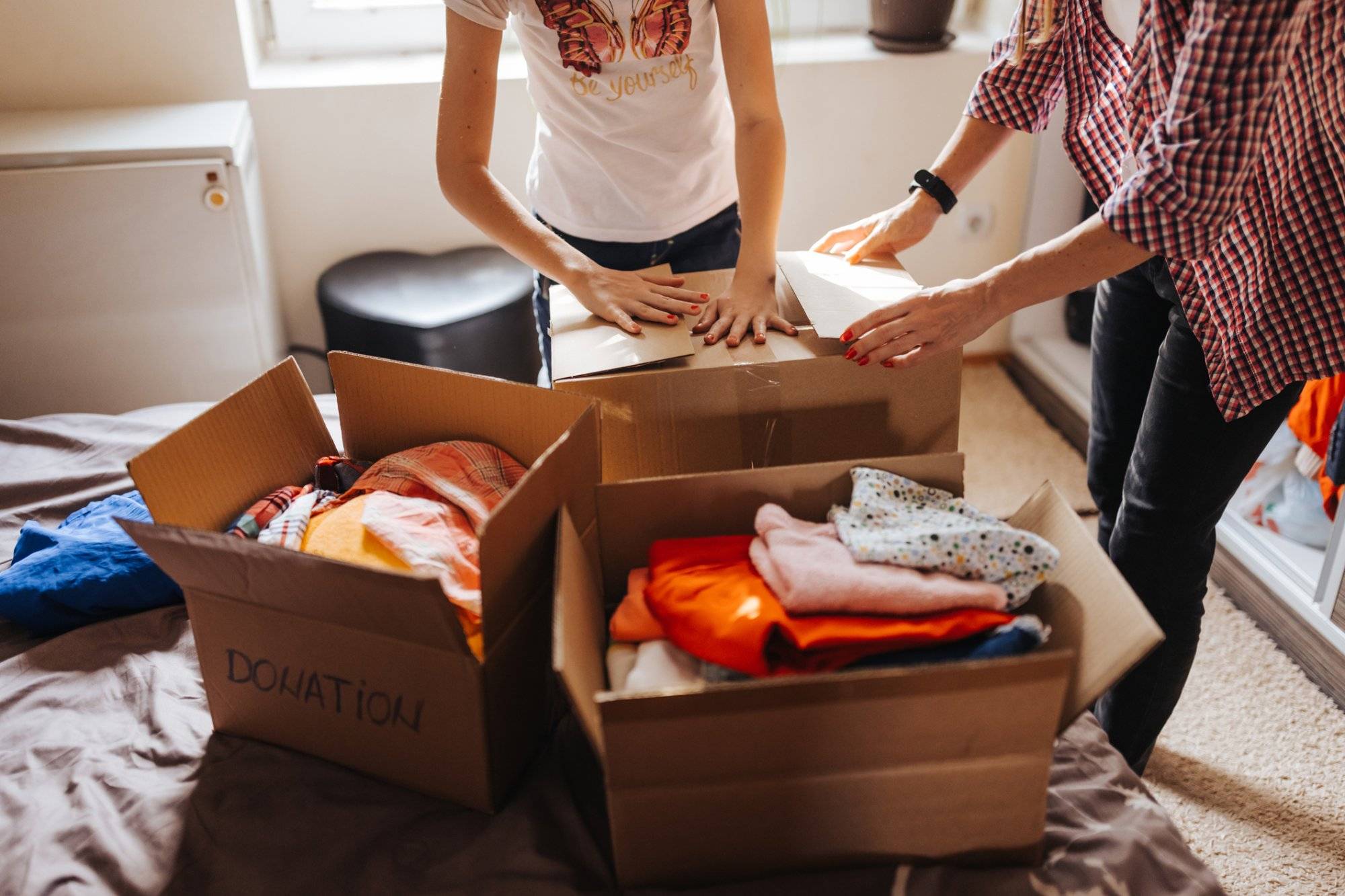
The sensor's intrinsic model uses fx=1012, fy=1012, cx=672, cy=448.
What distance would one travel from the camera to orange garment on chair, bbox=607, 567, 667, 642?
79 centimetres

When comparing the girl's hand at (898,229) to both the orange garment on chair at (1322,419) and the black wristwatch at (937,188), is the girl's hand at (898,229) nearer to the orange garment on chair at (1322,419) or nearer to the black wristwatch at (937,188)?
the black wristwatch at (937,188)

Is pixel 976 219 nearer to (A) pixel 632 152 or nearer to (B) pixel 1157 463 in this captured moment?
(A) pixel 632 152

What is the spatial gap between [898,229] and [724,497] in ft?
1.86

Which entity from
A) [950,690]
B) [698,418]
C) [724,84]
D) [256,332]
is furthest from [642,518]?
[256,332]

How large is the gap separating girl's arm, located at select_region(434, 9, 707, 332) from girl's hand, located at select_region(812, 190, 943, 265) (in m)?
0.24

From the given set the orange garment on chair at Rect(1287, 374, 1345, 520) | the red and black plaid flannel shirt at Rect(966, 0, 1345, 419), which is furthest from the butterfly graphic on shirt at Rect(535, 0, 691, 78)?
the orange garment on chair at Rect(1287, 374, 1345, 520)

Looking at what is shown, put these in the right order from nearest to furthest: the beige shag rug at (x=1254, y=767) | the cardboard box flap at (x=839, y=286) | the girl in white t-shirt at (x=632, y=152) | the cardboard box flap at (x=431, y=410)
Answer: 1. the cardboard box flap at (x=431, y=410)
2. the cardboard box flap at (x=839, y=286)
3. the girl in white t-shirt at (x=632, y=152)
4. the beige shag rug at (x=1254, y=767)

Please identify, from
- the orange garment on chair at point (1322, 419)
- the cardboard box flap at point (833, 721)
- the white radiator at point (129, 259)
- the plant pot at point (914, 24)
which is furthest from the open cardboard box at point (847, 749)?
the plant pot at point (914, 24)

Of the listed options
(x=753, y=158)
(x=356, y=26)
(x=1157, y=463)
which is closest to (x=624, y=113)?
(x=753, y=158)

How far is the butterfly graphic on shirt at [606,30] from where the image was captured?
1.24 meters

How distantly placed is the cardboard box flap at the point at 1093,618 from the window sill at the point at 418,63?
173 cm

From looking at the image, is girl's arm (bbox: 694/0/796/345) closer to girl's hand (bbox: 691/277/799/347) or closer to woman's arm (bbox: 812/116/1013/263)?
girl's hand (bbox: 691/277/799/347)

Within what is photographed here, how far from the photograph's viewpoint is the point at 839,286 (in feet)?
3.93

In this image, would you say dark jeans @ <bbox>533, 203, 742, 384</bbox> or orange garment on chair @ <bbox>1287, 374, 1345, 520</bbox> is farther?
orange garment on chair @ <bbox>1287, 374, 1345, 520</bbox>
